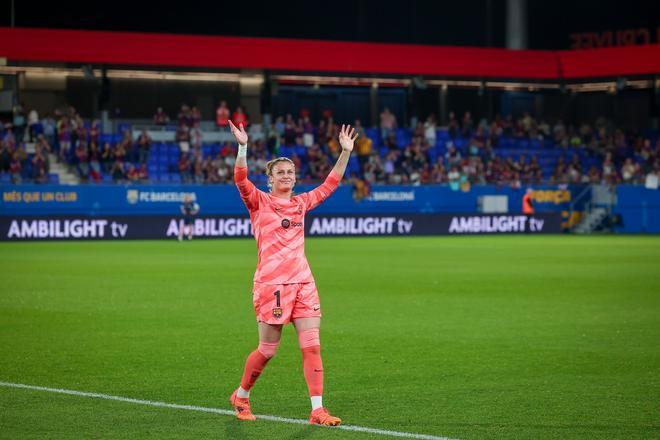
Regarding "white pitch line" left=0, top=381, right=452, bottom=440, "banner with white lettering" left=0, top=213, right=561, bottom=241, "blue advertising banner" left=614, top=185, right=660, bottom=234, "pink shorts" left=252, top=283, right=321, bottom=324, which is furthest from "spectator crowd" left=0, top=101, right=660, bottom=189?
"pink shorts" left=252, top=283, right=321, bottom=324

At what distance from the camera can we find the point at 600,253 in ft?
106

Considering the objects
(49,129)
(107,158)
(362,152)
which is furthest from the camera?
(362,152)

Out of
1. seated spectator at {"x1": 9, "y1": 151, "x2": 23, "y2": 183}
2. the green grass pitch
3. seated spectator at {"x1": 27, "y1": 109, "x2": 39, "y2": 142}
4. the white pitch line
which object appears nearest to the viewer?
the white pitch line

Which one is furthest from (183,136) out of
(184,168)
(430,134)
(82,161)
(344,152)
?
(344,152)

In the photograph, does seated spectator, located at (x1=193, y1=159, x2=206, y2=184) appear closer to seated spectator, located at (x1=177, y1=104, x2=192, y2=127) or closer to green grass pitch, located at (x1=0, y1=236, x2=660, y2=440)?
seated spectator, located at (x1=177, y1=104, x2=192, y2=127)

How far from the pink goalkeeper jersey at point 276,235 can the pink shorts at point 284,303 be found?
0.05m

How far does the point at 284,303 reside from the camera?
27.5 feet

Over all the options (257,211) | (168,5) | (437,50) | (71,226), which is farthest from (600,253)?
(168,5)

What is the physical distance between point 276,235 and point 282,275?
1.04 feet

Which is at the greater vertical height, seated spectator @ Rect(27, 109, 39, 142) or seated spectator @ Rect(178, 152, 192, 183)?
seated spectator @ Rect(27, 109, 39, 142)

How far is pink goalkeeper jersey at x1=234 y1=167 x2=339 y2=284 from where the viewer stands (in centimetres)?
842

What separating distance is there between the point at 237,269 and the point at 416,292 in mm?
6733

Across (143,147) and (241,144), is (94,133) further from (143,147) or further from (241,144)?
(241,144)

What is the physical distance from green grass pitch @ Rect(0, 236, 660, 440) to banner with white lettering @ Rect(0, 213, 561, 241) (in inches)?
494
